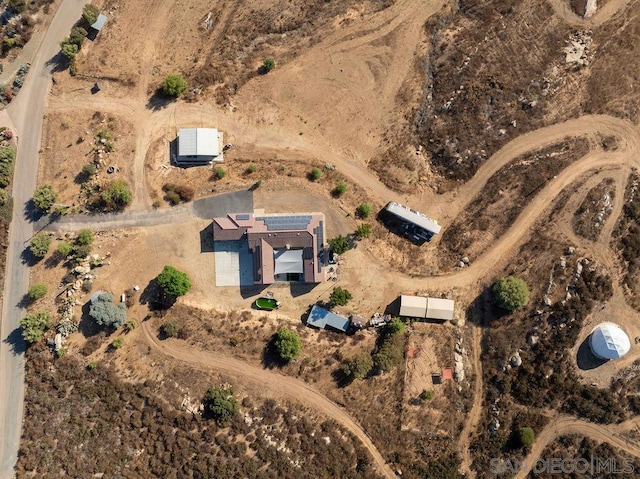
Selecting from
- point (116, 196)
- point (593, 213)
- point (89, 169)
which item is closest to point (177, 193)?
point (116, 196)

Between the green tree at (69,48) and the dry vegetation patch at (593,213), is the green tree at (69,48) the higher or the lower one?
the higher one

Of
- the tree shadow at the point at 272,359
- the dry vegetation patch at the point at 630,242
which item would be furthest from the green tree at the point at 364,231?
the dry vegetation patch at the point at 630,242

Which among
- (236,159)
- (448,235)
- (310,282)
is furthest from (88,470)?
(448,235)

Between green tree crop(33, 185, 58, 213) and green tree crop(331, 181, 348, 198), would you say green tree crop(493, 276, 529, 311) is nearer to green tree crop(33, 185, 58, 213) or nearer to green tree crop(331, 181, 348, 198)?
green tree crop(331, 181, 348, 198)

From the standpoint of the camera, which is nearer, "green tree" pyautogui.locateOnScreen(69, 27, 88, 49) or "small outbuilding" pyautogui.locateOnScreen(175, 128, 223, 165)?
"small outbuilding" pyautogui.locateOnScreen(175, 128, 223, 165)

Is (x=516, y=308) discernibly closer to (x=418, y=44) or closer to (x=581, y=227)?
(x=581, y=227)

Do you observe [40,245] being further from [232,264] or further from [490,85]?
[490,85]

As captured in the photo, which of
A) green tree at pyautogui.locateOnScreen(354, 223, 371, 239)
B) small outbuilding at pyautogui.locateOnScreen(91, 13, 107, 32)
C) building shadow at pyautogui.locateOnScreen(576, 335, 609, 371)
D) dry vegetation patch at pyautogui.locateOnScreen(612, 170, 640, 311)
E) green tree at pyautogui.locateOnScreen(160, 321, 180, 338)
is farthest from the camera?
small outbuilding at pyautogui.locateOnScreen(91, 13, 107, 32)

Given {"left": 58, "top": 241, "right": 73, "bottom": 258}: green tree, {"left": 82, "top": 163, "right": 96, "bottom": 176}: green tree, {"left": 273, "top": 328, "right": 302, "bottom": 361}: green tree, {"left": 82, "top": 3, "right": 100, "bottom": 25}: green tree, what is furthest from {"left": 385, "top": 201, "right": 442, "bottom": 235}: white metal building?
{"left": 82, "top": 3, "right": 100, "bottom": 25}: green tree

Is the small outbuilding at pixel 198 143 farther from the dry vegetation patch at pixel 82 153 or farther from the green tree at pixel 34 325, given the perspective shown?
the green tree at pixel 34 325
